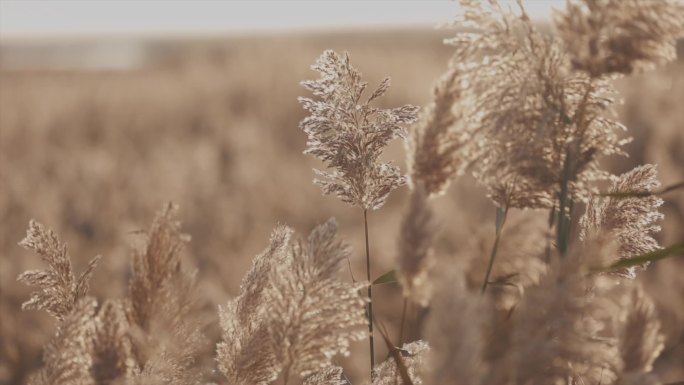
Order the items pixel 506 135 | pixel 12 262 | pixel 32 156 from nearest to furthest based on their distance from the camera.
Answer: pixel 506 135
pixel 12 262
pixel 32 156

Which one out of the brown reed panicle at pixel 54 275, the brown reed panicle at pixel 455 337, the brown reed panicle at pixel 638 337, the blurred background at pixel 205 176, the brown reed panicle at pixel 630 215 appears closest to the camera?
the brown reed panicle at pixel 455 337

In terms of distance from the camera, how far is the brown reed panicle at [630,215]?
1155 mm

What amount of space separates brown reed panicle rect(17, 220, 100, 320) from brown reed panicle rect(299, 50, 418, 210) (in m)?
0.38

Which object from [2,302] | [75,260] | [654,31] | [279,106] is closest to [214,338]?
[2,302]

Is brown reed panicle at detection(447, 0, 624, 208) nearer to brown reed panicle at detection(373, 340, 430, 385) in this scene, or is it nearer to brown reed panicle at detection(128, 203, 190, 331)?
brown reed panicle at detection(373, 340, 430, 385)

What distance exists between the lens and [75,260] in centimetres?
585

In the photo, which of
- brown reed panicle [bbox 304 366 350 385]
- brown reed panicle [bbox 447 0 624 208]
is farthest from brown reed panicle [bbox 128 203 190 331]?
brown reed panicle [bbox 447 0 624 208]

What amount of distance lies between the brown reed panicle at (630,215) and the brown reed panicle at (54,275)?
2.38ft

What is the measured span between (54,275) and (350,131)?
0.47 meters

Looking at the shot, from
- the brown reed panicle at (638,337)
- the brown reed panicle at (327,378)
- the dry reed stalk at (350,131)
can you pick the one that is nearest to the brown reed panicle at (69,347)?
the brown reed panicle at (327,378)

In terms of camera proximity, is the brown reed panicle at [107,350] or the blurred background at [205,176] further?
the blurred background at [205,176]

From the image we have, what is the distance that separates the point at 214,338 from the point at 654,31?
3083 mm

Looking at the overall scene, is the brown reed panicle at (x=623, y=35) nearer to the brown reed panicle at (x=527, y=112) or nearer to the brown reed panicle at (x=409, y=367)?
the brown reed panicle at (x=527, y=112)

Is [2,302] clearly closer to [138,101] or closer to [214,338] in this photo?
[214,338]
